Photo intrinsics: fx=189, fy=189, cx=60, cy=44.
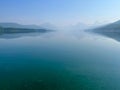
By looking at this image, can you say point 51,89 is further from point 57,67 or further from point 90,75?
point 57,67

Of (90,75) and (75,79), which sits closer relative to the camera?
(75,79)

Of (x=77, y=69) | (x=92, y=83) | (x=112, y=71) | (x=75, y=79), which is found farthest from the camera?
(x=77, y=69)

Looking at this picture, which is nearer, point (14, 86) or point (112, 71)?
point (14, 86)

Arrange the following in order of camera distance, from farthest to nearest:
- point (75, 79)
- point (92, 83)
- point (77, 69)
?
point (77, 69), point (75, 79), point (92, 83)

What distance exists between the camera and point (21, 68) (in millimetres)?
11742

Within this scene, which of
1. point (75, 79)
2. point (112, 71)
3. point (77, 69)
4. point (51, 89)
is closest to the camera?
point (51, 89)

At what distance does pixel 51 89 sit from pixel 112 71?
4365 millimetres

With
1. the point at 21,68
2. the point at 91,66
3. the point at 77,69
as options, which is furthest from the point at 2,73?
the point at 91,66

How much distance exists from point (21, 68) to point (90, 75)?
4380mm

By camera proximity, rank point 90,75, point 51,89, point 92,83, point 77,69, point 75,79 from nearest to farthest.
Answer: point 51,89 < point 92,83 < point 75,79 < point 90,75 < point 77,69

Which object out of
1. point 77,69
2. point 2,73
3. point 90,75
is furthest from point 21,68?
point 90,75

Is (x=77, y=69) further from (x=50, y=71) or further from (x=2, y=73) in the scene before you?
(x=2, y=73)

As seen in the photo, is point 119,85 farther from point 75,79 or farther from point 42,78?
point 42,78

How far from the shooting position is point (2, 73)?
10.4 meters
